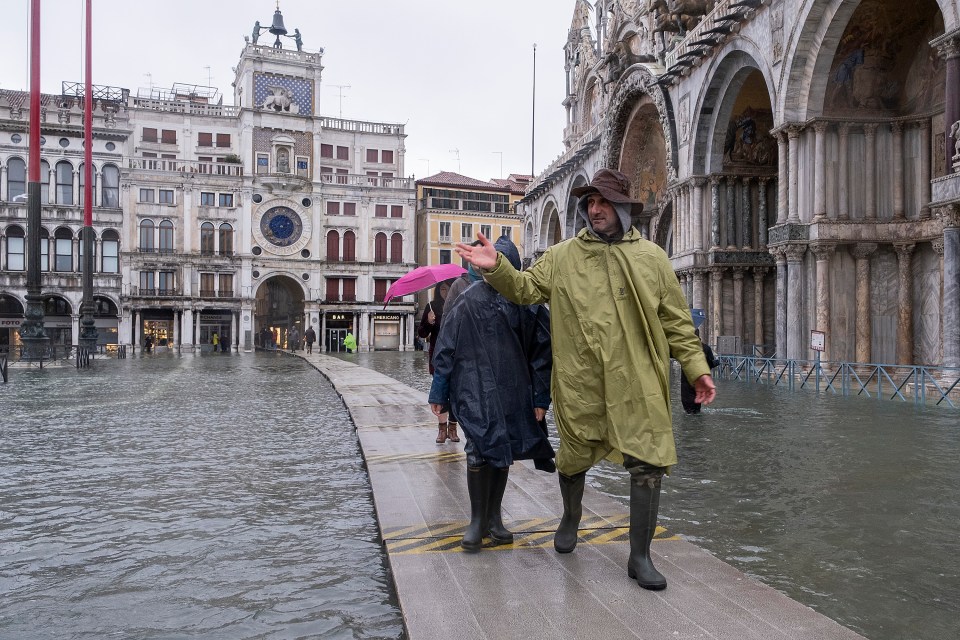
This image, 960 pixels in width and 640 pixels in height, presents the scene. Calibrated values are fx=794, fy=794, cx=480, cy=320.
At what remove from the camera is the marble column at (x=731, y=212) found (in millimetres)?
21891

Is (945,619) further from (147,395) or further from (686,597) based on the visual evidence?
(147,395)

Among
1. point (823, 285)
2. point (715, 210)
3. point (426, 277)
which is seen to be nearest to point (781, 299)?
point (823, 285)

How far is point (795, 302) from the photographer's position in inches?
677

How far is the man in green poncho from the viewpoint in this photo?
3.99 metres

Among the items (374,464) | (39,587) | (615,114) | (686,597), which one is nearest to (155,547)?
(39,587)

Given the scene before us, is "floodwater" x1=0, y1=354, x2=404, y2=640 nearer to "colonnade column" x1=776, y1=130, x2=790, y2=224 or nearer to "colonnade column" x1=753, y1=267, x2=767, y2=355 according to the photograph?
"colonnade column" x1=776, y1=130, x2=790, y2=224

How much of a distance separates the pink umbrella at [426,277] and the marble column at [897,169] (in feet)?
36.8

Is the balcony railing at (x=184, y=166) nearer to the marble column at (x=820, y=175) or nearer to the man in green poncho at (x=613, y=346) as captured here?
the marble column at (x=820, y=175)

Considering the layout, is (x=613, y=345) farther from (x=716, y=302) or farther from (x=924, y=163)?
(x=716, y=302)

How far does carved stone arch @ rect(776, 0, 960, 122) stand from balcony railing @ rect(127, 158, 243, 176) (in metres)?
43.5

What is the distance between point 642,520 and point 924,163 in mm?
15562

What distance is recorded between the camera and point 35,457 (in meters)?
8.04

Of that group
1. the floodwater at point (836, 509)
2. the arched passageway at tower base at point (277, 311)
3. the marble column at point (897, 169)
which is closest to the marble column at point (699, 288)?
the marble column at point (897, 169)

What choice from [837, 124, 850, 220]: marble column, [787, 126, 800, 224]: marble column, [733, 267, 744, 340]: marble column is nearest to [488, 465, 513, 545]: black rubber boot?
[787, 126, 800, 224]: marble column
